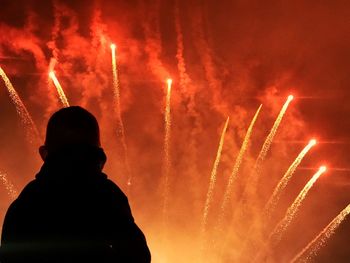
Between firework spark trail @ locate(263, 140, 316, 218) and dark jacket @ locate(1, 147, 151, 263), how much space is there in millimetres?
20477

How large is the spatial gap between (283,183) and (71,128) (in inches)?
877

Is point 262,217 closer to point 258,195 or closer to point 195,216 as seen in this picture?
point 258,195

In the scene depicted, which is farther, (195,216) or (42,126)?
(195,216)

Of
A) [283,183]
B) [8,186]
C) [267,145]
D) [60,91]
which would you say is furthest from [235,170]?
[8,186]

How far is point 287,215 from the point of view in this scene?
23.4 metres

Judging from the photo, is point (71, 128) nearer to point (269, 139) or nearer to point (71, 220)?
point (71, 220)

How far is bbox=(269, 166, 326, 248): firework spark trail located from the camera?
22875 millimetres

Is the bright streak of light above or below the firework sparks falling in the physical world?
above

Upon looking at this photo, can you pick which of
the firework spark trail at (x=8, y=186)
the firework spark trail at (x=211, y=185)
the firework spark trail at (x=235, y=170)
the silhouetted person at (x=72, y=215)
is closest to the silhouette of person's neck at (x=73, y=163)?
the silhouetted person at (x=72, y=215)

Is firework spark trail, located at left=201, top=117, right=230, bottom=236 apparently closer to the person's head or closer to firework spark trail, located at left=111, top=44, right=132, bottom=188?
firework spark trail, located at left=111, top=44, right=132, bottom=188

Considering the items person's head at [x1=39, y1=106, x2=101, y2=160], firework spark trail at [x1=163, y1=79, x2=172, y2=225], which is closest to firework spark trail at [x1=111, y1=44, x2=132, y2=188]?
firework spark trail at [x1=163, y1=79, x2=172, y2=225]

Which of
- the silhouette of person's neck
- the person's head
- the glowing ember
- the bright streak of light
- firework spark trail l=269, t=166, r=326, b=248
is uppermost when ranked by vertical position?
the bright streak of light

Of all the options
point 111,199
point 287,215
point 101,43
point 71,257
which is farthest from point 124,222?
point 287,215

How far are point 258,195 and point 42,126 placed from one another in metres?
10.1
